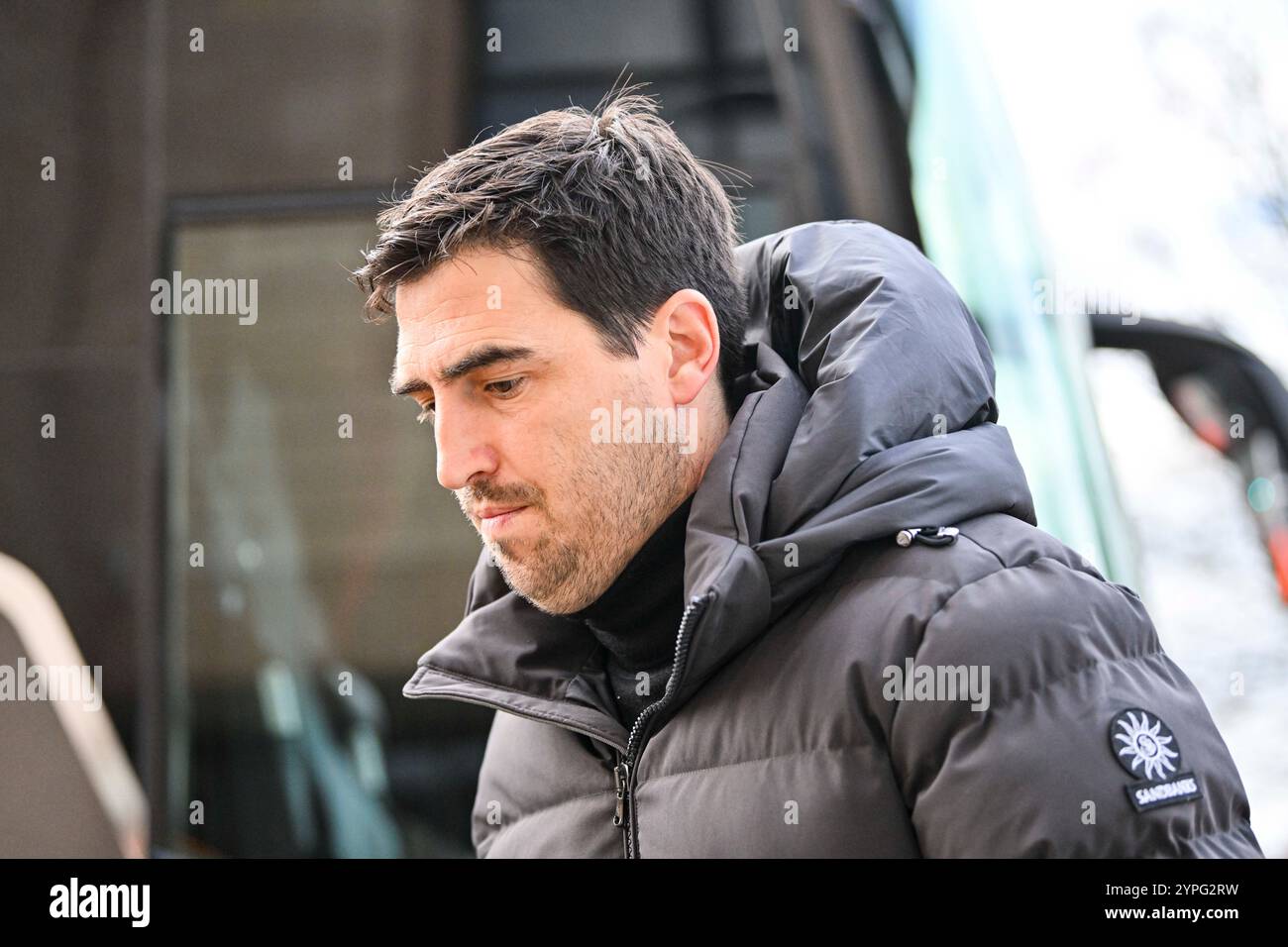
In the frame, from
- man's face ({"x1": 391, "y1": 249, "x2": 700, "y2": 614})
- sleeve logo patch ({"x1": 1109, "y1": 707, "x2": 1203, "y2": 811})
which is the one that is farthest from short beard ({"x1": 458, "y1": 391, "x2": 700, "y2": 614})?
sleeve logo patch ({"x1": 1109, "y1": 707, "x2": 1203, "y2": 811})

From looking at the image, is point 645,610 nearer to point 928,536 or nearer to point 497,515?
point 497,515

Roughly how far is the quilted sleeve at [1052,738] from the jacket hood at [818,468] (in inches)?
4.6

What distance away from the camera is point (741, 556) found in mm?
Answer: 953

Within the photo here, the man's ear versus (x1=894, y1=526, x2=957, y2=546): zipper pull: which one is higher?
the man's ear

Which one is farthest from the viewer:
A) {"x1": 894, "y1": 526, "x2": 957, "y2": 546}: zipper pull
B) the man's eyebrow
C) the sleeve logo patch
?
the man's eyebrow

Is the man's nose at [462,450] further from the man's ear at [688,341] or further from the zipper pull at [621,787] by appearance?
the zipper pull at [621,787]

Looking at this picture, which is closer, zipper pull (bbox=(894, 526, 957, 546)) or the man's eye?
zipper pull (bbox=(894, 526, 957, 546))

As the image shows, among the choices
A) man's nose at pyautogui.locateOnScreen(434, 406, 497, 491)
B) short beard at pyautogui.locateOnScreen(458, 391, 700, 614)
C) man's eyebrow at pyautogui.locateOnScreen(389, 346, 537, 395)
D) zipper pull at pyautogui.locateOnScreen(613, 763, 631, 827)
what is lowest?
zipper pull at pyautogui.locateOnScreen(613, 763, 631, 827)

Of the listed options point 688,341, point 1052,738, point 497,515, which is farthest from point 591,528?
point 1052,738

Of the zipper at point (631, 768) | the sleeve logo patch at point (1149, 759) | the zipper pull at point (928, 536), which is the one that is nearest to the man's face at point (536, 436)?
the zipper at point (631, 768)

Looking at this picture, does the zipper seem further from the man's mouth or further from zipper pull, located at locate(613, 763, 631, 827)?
the man's mouth

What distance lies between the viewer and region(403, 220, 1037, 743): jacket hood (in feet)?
3.14

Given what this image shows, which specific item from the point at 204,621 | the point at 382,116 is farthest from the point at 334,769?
the point at 382,116

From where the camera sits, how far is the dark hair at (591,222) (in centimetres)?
109
